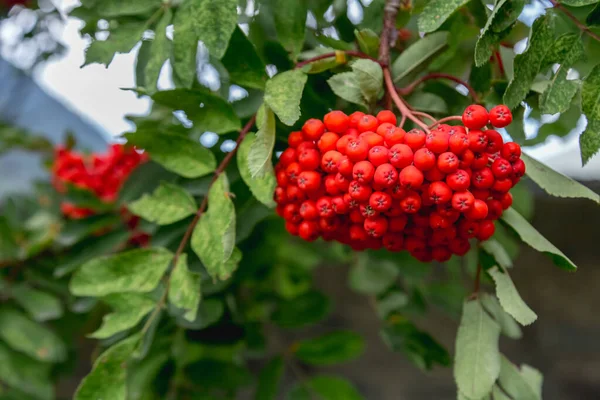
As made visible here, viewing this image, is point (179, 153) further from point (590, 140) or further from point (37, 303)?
point (37, 303)

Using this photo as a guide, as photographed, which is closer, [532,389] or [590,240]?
[532,389]

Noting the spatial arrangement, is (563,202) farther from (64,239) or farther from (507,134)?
(64,239)

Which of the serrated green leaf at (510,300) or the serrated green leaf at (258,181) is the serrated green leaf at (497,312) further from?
the serrated green leaf at (258,181)

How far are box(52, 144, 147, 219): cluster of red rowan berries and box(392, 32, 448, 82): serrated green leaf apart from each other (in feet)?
2.53

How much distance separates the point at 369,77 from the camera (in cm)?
75

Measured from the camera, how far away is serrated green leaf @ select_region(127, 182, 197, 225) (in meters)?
0.89

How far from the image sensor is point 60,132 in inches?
115

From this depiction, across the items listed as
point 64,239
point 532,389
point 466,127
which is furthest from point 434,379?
point 466,127

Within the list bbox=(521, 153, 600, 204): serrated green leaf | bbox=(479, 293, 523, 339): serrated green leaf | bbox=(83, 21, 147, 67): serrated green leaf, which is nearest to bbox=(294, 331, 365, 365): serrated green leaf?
bbox=(479, 293, 523, 339): serrated green leaf

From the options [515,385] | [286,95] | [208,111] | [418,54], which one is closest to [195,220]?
[208,111]

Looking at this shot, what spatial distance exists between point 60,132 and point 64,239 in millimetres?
1827

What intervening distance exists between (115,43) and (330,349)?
81 centimetres

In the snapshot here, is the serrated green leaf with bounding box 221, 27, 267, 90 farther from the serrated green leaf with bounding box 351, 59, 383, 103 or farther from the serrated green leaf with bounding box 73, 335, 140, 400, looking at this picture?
the serrated green leaf with bounding box 73, 335, 140, 400

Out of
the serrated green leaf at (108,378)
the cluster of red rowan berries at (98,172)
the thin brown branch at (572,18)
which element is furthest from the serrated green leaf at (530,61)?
the cluster of red rowan berries at (98,172)
